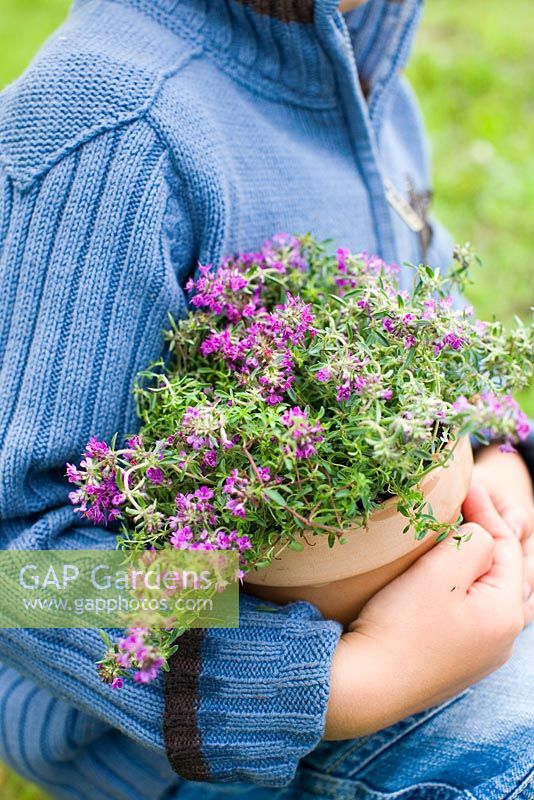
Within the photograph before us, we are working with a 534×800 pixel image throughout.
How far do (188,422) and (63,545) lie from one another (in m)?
0.33

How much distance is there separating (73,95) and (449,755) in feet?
3.24

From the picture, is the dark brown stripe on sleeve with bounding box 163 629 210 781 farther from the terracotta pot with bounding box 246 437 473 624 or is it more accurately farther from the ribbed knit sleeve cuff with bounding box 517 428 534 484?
the ribbed knit sleeve cuff with bounding box 517 428 534 484

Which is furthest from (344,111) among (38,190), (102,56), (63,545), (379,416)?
(63,545)

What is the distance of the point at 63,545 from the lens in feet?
3.56

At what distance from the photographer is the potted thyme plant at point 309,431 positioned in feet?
2.80

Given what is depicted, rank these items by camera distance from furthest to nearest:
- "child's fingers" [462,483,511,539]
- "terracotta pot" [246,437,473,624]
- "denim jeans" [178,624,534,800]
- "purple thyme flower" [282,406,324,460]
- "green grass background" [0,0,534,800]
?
1. "green grass background" [0,0,534,800]
2. "child's fingers" [462,483,511,539]
3. "denim jeans" [178,624,534,800]
4. "terracotta pot" [246,437,473,624]
5. "purple thyme flower" [282,406,324,460]

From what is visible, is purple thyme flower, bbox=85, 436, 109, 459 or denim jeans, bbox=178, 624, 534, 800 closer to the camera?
purple thyme flower, bbox=85, 436, 109, 459

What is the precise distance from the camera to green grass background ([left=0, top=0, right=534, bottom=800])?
2.67 metres

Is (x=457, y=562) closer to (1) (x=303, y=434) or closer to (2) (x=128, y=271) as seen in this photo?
(1) (x=303, y=434)

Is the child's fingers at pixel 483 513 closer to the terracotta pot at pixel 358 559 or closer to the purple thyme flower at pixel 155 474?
the terracotta pot at pixel 358 559

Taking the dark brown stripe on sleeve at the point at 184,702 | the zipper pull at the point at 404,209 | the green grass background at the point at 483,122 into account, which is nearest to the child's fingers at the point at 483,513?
the dark brown stripe on sleeve at the point at 184,702

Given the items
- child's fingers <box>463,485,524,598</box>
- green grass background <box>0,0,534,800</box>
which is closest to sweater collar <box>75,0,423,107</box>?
child's fingers <box>463,485,524,598</box>

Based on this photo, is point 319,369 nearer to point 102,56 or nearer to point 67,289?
point 67,289

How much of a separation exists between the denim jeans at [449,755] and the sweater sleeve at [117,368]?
160 millimetres
